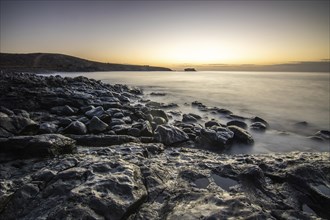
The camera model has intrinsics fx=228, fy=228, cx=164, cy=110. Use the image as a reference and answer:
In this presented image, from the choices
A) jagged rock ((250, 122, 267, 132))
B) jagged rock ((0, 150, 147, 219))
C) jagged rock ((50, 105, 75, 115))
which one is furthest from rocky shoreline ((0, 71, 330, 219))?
jagged rock ((250, 122, 267, 132))

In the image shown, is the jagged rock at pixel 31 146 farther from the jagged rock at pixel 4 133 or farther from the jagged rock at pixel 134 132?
the jagged rock at pixel 134 132

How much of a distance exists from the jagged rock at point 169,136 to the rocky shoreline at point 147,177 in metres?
0.03

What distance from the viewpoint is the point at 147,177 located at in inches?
135

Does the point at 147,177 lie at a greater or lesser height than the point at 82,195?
lesser

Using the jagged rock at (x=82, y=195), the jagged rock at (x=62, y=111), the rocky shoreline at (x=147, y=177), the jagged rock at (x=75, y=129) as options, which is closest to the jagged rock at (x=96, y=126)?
the rocky shoreline at (x=147, y=177)

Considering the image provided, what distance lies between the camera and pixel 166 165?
13.7ft

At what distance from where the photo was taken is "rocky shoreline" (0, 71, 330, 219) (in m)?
2.60

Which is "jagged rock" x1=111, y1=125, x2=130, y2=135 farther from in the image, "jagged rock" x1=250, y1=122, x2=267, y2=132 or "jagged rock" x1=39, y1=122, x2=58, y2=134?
"jagged rock" x1=250, y1=122, x2=267, y2=132

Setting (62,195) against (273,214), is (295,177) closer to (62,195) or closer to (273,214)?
(273,214)

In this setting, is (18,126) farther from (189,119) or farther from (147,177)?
(189,119)

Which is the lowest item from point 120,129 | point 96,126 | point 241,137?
point 241,137

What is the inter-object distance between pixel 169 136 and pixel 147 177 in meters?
2.43

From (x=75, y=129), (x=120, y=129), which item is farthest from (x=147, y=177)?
(x=75, y=129)

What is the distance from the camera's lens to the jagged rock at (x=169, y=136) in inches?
224
